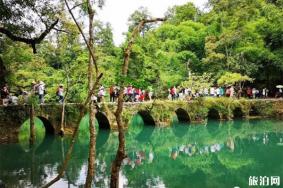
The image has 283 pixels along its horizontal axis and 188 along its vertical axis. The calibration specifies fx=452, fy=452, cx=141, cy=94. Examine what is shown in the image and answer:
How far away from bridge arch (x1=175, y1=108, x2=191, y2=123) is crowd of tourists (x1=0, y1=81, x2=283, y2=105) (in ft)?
3.87

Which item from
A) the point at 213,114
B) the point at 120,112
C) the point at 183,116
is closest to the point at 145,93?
the point at 183,116

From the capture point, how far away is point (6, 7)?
13.9 meters

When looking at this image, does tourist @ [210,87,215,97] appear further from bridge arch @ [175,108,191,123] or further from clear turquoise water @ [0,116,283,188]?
clear turquoise water @ [0,116,283,188]

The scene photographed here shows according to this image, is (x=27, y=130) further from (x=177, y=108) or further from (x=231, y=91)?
(x=231, y=91)

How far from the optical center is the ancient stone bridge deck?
25672 mm

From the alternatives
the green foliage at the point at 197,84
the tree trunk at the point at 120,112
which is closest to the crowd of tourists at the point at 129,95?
the green foliage at the point at 197,84

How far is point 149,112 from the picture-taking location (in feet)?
112

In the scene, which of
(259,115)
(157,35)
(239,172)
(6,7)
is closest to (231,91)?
(259,115)

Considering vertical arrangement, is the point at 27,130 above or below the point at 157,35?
below

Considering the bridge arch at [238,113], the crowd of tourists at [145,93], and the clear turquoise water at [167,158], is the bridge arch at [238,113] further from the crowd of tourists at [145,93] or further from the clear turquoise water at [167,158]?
the clear turquoise water at [167,158]

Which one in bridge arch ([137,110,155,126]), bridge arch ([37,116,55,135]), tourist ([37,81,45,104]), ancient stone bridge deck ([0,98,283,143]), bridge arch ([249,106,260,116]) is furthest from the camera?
bridge arch ([249,106,260,116])

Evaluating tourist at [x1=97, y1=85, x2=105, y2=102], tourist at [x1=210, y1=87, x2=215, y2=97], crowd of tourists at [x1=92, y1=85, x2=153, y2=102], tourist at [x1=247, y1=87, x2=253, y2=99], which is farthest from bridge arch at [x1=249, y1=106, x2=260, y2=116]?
tourist at [x1=97, y1=85, x2=105, y2=102]

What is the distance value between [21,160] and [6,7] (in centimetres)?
903

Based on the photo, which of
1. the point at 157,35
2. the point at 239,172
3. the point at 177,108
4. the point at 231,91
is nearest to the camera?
the point at 239,172
